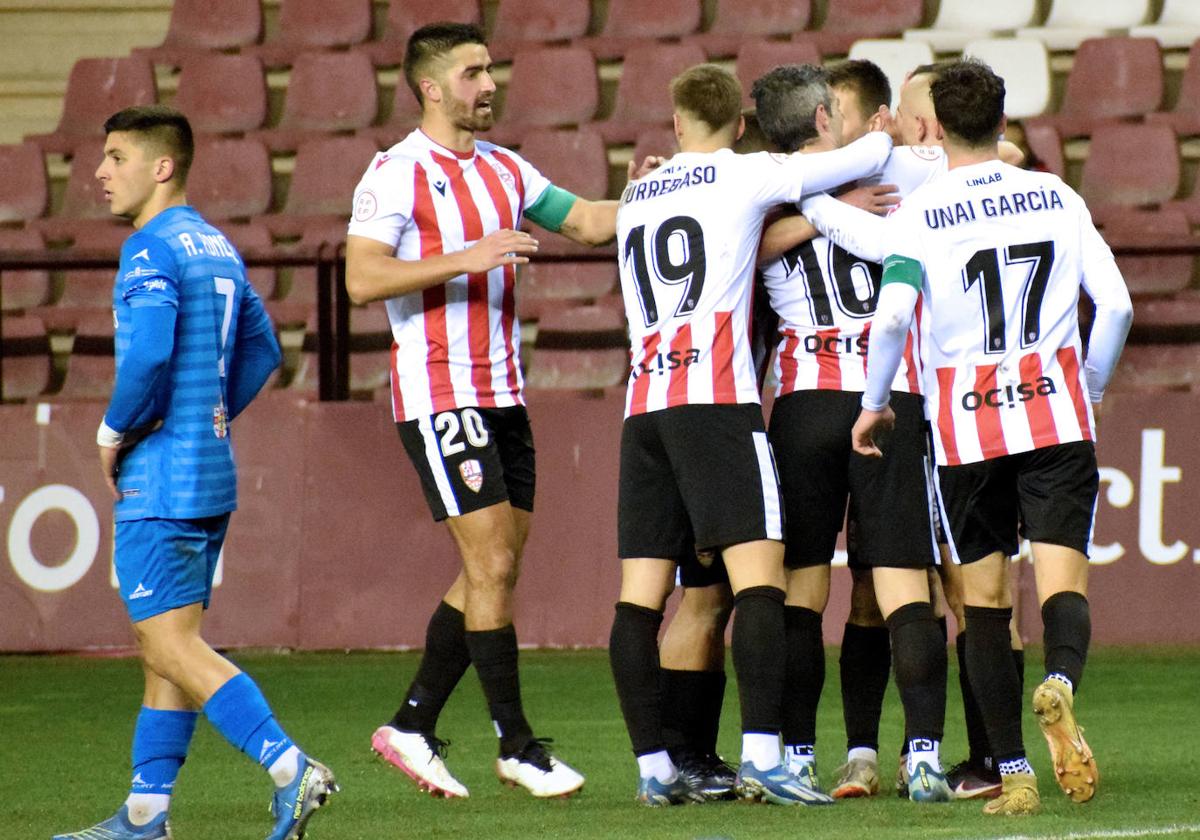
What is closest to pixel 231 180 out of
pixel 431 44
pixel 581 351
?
pixel 581 351

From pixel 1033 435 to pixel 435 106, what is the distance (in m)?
1.92

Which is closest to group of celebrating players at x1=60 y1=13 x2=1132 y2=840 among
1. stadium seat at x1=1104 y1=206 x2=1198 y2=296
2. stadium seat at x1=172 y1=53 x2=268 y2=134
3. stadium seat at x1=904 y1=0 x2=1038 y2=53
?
stadium seat at x1=1104 y1=206 x2=1198 y2=296

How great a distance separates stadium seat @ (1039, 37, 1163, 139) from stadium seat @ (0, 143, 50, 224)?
5875mm

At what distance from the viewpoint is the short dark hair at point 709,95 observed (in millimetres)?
4949

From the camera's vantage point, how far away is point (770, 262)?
5043 mm

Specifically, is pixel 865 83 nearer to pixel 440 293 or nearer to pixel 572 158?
pixel 440 293

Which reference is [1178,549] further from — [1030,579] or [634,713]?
[634,713]

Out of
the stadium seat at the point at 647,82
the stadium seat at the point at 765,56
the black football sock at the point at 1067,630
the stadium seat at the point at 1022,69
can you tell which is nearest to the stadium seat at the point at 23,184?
→ the stadium seat at the point at 647,82

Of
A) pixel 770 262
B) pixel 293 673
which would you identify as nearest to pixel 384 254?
pixel 770 262

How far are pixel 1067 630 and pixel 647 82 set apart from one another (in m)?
7.05

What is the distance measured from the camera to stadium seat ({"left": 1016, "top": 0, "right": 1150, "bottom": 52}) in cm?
1103

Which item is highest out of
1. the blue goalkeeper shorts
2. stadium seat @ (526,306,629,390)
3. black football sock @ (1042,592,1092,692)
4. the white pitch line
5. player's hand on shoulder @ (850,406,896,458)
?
stadium seat @ (526,306,629,390)

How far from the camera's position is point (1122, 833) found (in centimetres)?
416

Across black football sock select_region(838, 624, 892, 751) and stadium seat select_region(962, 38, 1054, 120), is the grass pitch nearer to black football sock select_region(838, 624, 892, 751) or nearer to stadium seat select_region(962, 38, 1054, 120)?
black football sock select_region(838, 624, 892, 751)
